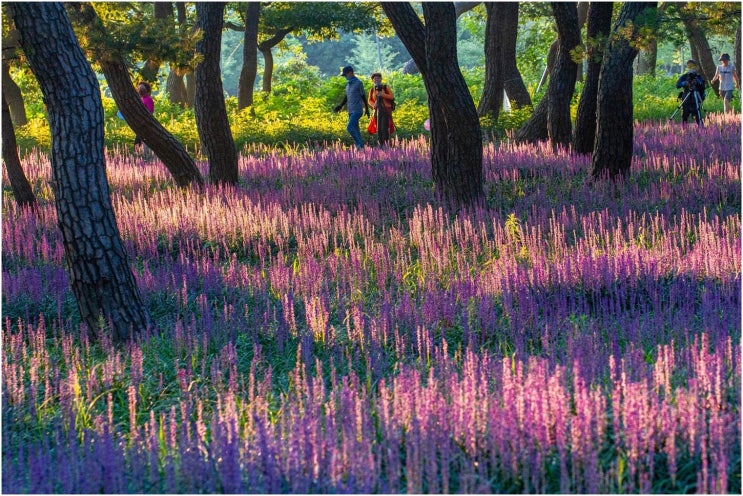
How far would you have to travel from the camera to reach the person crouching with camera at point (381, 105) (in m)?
19.2

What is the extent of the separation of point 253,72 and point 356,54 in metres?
59.1

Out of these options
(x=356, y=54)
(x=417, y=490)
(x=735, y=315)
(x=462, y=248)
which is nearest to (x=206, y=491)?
(x=417, y=490)

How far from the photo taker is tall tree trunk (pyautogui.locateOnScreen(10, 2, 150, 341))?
631 centimetres

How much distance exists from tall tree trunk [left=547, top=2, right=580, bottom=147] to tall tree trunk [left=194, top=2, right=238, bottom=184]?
523 centimetres

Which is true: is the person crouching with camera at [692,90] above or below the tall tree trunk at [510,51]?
below

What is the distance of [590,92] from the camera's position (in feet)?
46.4

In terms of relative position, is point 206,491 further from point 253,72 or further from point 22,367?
point 253,72

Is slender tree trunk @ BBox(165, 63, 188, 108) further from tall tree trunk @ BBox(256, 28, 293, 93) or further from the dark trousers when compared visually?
the dark trousers

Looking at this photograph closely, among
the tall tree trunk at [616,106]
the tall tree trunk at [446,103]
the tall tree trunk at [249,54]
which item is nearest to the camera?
the tall tree trunk at [446,103]

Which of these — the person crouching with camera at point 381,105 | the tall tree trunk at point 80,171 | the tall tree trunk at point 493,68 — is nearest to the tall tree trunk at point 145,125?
the person crouching with camera at point 381,105

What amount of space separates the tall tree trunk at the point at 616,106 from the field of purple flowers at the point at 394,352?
0.40 m

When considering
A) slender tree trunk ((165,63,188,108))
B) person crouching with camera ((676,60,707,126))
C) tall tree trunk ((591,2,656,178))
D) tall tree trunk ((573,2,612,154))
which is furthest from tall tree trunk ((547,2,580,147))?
slender tree trunk ((165,63,188,108))

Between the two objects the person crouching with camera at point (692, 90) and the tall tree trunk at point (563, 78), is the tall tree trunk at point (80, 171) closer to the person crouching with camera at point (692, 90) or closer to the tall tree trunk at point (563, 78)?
the tall tree trunk at point (563, 78)

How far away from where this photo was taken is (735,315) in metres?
6.23
